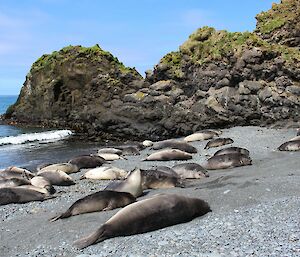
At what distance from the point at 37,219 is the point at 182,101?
14.5m

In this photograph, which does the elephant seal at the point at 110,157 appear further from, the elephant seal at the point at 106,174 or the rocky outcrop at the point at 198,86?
the rocky outcrop at the point at 198,86

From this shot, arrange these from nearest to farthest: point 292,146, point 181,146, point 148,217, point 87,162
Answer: point 148,217 < point 292,146 < point 87,162 < point 181,146

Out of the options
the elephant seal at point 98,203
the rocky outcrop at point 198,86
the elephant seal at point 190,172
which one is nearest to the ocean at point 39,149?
the rocky outcrop at point 198,86

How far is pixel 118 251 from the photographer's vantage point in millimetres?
4504

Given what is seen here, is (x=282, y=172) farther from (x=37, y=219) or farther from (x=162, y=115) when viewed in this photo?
(x=162, y=115)

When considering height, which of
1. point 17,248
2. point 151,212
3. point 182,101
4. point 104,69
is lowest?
point 17,248

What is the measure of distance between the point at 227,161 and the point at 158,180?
2.45m

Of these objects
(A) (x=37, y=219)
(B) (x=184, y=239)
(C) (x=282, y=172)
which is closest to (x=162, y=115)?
(C) (x=282, y=172)

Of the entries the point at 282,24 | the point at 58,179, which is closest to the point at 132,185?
the point at 58,179

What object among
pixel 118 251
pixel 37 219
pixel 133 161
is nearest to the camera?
pixel 118 251

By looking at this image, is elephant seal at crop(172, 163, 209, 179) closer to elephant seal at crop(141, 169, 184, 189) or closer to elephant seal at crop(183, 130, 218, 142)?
elephant seal at crop(141, 169, 184, 189)

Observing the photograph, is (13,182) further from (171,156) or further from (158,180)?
(171,156)

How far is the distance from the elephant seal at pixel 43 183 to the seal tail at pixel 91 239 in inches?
138

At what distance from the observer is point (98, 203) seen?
6.21 m
